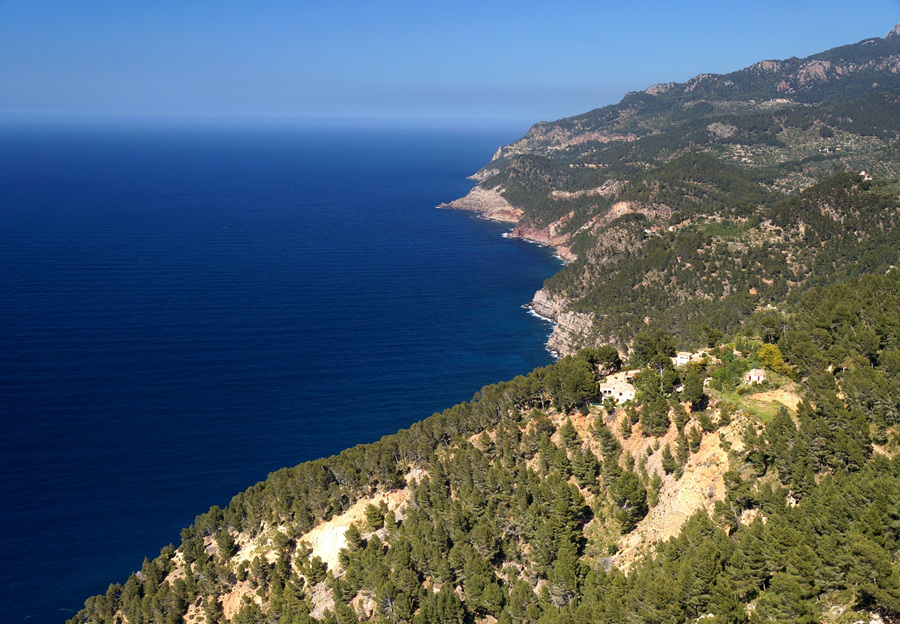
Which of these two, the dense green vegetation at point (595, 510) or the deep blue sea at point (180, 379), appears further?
the deep blue sea at point (180, 379)

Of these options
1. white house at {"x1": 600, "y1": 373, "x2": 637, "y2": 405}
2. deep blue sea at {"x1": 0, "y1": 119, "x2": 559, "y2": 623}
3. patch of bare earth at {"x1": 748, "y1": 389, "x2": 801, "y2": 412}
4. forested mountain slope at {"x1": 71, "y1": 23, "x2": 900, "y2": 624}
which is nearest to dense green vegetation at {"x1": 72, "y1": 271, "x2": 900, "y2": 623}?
forested mountain slope at {"x1": 71, "y1": 23, "x2": 900, "y2": 624}

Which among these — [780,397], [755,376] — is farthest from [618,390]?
[780,397]

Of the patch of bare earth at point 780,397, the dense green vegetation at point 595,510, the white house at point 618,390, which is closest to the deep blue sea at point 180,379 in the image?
the dense green vegetation at point 595,510

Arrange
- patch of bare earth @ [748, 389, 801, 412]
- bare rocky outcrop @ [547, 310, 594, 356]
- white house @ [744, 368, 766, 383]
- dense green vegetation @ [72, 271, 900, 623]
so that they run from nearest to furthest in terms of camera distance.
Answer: dense green vegetation @ [72, 271, 900, 623]
patch of bare earth @ [748, 389, 801, 412]
white house @ [744, 368, 766, 383]
bare rocky outcrop @ [547, 310, 594, 356]

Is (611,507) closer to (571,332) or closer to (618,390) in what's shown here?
(618,390)

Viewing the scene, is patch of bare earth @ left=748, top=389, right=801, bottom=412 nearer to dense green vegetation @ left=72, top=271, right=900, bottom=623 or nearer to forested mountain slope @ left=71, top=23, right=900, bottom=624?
forested mountain slope @ left=71, top=23, right=900, bottom=624

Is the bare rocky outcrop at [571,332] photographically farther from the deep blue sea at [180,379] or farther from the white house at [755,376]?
the white house at [755,376]

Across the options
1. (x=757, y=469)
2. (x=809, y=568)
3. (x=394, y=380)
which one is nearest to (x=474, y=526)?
(x=757, y=469)

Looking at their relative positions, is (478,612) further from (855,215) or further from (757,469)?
(855,215)

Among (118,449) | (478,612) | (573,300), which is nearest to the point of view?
(478,612)

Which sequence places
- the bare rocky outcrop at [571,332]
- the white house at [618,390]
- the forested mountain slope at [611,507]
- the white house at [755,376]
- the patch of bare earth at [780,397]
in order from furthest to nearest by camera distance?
1. the bare rocky outcrop at [571,332]
2. the white house at [618,390]
3. the white house at [755,376]
4. the patch of bare earth at [780,397]
5. the forested mountain slope at [611,507]

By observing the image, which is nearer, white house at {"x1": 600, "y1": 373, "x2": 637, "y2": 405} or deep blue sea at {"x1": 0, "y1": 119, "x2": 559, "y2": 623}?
white house at {"x1": 600, "y1": 373, "x2": 637, "y2": 405}
